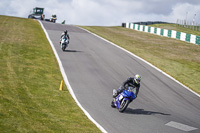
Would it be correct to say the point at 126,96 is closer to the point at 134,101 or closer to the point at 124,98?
the point at 124,98

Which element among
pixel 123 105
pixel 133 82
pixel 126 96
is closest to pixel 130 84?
pixel 133 82

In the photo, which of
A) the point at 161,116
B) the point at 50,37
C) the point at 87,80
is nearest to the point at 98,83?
the point at 87,80

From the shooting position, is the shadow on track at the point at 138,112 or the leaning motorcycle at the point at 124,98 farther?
the shadow on track at the point at 138,112

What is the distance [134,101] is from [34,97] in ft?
17.4

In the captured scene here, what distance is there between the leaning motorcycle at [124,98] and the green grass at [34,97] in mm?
1916

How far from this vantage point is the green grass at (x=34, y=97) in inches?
395

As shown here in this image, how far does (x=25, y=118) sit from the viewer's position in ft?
33.9

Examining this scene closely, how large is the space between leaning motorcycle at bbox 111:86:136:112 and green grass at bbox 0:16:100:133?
192 centimetres

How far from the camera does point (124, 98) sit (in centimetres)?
1332

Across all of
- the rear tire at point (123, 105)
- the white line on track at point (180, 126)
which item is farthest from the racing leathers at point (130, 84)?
the white line on track at point (180, 126)

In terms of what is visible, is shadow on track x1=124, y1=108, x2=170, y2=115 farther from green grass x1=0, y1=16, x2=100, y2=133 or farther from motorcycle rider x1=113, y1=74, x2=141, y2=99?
green grass x1=0, y1=16, x2=100, y2=133

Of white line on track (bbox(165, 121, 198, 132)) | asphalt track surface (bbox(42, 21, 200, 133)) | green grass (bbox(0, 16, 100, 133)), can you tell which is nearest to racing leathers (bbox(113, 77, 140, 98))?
asphalt track surface (bbox(42, 21, 200, 133))

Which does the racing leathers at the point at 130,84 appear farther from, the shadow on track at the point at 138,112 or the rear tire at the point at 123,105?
the shadow on track at the point at 138,112

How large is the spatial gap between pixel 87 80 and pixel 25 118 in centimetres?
864
